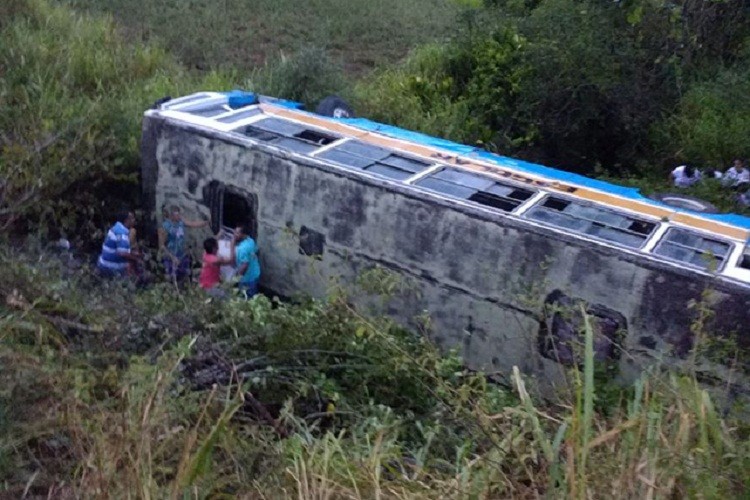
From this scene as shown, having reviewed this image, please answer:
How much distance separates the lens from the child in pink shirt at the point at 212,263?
7.29 metres

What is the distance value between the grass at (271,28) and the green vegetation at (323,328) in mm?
118

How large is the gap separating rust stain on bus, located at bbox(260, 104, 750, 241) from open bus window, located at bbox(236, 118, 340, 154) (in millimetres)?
182

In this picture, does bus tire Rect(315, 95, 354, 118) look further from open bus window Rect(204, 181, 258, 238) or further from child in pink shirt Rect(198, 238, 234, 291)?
child in pink shirt Rect(198, 238, 234, 291)

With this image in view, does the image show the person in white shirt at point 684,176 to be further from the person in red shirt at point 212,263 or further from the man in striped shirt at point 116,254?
the man in striped shirt at point 116,254

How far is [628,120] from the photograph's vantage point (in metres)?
10.4

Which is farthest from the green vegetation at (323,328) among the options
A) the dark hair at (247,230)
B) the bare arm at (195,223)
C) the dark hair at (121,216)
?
the dark hair at (247,230)

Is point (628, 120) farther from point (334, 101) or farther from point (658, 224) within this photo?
point (658, 224)

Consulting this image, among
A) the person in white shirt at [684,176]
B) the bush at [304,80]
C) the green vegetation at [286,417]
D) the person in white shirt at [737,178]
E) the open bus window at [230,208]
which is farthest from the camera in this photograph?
the bush at [304,80]

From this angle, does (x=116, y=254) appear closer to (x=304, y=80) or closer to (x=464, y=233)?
(x=464, y=233)

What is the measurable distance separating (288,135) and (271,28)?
898 cm

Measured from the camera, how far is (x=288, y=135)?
25.6 feet

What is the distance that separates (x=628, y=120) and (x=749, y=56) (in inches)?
77.1

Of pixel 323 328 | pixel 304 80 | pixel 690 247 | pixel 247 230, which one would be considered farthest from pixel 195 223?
pixel 690 247

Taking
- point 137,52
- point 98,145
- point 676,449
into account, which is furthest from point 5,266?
point 137,52
